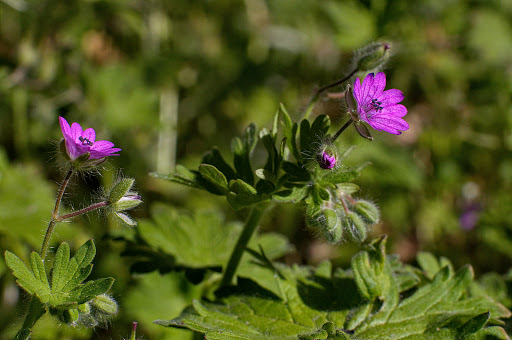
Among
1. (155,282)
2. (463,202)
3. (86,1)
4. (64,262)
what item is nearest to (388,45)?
(64,262)

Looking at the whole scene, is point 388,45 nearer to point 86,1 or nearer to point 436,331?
point 436,331

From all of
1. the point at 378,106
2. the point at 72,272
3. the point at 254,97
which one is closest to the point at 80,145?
the point at 72,272

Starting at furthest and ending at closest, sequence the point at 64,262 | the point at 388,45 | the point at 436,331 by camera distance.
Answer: the point at 388,45 < the point at 436,331 < the point at 64,262

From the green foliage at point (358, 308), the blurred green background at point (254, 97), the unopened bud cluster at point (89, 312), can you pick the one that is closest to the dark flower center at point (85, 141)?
the unopened bud cluster at point (89, 312)

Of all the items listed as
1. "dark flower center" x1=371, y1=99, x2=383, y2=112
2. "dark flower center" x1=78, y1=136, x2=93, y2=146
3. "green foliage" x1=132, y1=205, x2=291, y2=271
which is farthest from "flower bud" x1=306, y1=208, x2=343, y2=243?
"dark flower center" x1=78, y1=136, x2=93, y2=146

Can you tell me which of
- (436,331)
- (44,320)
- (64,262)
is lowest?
(44,320)

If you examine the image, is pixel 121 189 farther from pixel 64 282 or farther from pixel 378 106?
pixel 378 106
